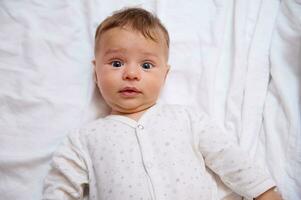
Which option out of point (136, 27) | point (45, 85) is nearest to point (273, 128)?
point (136, 27)

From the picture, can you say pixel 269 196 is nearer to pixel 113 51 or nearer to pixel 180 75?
pixel 180 75

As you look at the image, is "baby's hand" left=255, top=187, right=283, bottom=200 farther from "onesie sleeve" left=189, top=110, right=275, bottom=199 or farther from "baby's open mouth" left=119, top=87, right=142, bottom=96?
"baby's open mouth" left=119, top=87, right=142, bottom=96

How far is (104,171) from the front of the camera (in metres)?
0.95

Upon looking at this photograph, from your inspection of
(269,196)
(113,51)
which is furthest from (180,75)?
(269,196)

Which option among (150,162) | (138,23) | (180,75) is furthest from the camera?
(180,75)

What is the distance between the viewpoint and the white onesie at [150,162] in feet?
3.02

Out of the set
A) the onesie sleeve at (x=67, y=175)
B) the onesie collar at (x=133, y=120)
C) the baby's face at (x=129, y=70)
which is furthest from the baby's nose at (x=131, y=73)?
the onesie sleeve at (x=67, y=175)

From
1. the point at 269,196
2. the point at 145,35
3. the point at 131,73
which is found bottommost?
the point at 269,196

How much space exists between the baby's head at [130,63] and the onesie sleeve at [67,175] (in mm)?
170

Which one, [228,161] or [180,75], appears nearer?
[228,161]

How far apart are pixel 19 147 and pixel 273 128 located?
720 mm

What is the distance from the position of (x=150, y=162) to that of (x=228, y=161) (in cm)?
21

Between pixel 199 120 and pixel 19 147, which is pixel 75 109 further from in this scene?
pixel 199 120

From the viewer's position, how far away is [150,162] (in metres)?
0.94
